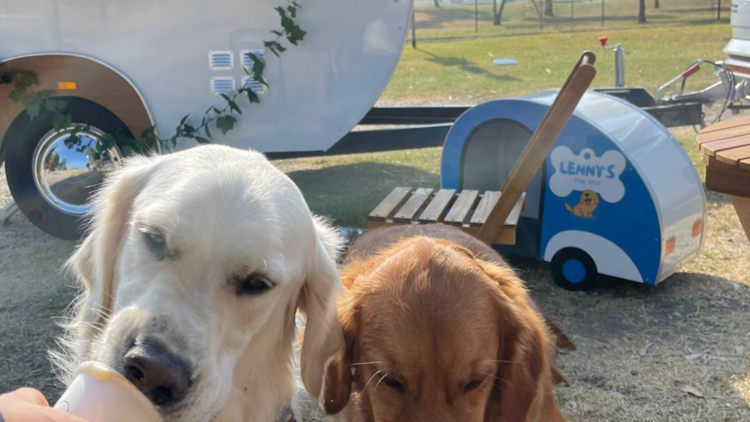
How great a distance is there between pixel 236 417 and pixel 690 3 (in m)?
40.3

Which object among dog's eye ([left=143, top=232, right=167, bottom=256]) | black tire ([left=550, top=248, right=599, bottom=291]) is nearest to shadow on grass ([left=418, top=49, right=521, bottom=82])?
black tire ([left=550, top=248, right=599, bottom=291])

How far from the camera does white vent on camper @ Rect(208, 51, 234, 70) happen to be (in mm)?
6277

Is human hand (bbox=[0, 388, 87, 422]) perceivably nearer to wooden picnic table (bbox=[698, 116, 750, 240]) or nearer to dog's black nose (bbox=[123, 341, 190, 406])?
dog's black nose (bbox=[123, 341, 190, 406])

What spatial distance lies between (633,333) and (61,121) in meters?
4.83

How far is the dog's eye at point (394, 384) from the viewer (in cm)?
255

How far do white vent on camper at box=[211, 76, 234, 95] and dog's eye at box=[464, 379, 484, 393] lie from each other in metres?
4.45

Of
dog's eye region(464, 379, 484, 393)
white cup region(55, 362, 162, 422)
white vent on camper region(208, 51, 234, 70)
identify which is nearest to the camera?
white cup region(55, 362, 162, 422)

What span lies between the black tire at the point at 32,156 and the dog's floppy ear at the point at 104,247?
414 cm

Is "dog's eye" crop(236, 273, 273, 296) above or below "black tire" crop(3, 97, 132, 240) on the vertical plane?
above

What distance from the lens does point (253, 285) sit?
2033mm

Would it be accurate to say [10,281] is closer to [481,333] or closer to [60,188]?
[60,188]

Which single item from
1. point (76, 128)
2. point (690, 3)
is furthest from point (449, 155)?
point (690, 3)

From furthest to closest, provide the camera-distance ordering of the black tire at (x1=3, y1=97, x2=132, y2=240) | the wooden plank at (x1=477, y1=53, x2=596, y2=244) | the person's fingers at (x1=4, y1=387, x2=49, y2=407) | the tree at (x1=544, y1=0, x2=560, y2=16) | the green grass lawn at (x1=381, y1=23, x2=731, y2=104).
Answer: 1. the tree at (x1=544, y1=0, x2=560, y2=16)
2. the green grass lawn at (x1=381, y1=23, x2=731, y2=104)
3. the black tire at (x1=3, y1=97, x2=132, y2=240)
4. the wooden plank at (x1=477, y1=53, x2=596, y2=244)
5. the person's fingers at (x1=4, y1=387, x2=49, y2=407)

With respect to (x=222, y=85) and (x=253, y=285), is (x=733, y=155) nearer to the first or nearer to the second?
(x=253, y=285)
